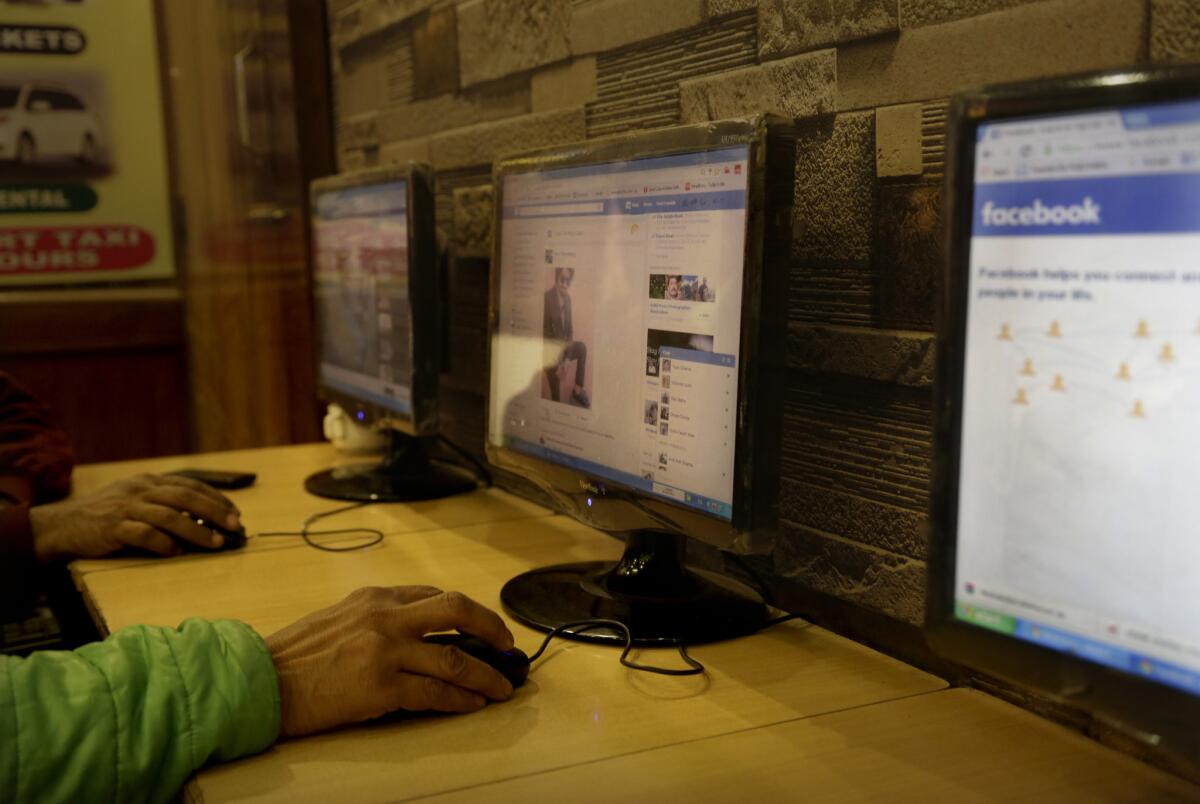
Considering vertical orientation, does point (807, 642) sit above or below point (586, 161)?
A: below

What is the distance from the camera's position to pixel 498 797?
0.76m

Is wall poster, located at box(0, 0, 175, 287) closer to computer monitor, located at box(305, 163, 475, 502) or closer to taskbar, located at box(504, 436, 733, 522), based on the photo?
computer monitor, located at box(305, 163, 475, 502)

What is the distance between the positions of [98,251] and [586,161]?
226cm

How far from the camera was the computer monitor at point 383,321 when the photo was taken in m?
1.52

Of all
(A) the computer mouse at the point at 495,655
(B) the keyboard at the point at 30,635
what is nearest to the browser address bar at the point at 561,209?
(A) the computer mouse at the point at 495,655

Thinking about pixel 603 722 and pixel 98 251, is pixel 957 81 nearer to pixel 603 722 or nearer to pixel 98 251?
pixel 603 722

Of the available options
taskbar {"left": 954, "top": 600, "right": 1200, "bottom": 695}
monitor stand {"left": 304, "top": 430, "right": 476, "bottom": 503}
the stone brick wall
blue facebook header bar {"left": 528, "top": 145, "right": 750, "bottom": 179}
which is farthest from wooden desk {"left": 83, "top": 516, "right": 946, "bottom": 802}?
blue facebook header bar {"left": 528, "top": 145, "right": 750, "bottom": 179}

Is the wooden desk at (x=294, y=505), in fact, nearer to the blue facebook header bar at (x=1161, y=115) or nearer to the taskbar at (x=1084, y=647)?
the taskbar at (x=1084, y=647)

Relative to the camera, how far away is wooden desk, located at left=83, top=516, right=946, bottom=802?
807 mm

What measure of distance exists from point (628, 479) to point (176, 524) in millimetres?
632

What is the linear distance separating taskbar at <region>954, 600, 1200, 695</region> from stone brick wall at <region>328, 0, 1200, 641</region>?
29 centimetres

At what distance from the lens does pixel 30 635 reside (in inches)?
59.7

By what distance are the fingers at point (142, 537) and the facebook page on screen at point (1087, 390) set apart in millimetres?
1018

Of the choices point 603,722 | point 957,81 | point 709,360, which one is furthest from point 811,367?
point 603,722
